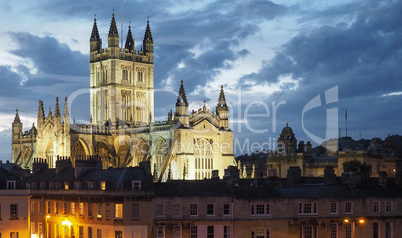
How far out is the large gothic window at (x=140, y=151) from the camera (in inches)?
4653

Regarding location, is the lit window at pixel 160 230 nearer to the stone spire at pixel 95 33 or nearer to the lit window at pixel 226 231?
the lit window at pixel 226 231

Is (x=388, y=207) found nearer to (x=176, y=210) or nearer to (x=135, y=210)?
(x=176, y=210)

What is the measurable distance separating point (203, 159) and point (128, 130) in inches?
666

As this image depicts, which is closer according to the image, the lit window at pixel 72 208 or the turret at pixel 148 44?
the lit window at pixel 72 208

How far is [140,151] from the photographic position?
119 metres

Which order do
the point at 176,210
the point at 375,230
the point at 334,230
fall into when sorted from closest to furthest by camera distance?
the point at 176,210
the point at 334,230
the point at 375,230

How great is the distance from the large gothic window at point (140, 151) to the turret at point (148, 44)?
29220mm

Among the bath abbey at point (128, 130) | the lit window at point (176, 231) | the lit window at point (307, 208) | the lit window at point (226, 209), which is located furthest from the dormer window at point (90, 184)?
the bath abbey at point (128, 130)

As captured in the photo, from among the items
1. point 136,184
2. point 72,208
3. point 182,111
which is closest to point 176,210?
point 136,184

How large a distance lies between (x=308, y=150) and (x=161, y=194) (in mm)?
71518

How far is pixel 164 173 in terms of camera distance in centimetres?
10875

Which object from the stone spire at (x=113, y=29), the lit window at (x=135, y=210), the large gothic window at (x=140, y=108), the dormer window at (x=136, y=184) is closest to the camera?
the lit window at (x=135, y=210)

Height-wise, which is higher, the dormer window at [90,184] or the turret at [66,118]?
the turret at [66,118]

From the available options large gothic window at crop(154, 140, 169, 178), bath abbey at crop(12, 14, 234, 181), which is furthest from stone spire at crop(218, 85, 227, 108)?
large gothic window at crop(154, 140, 169, 178)
